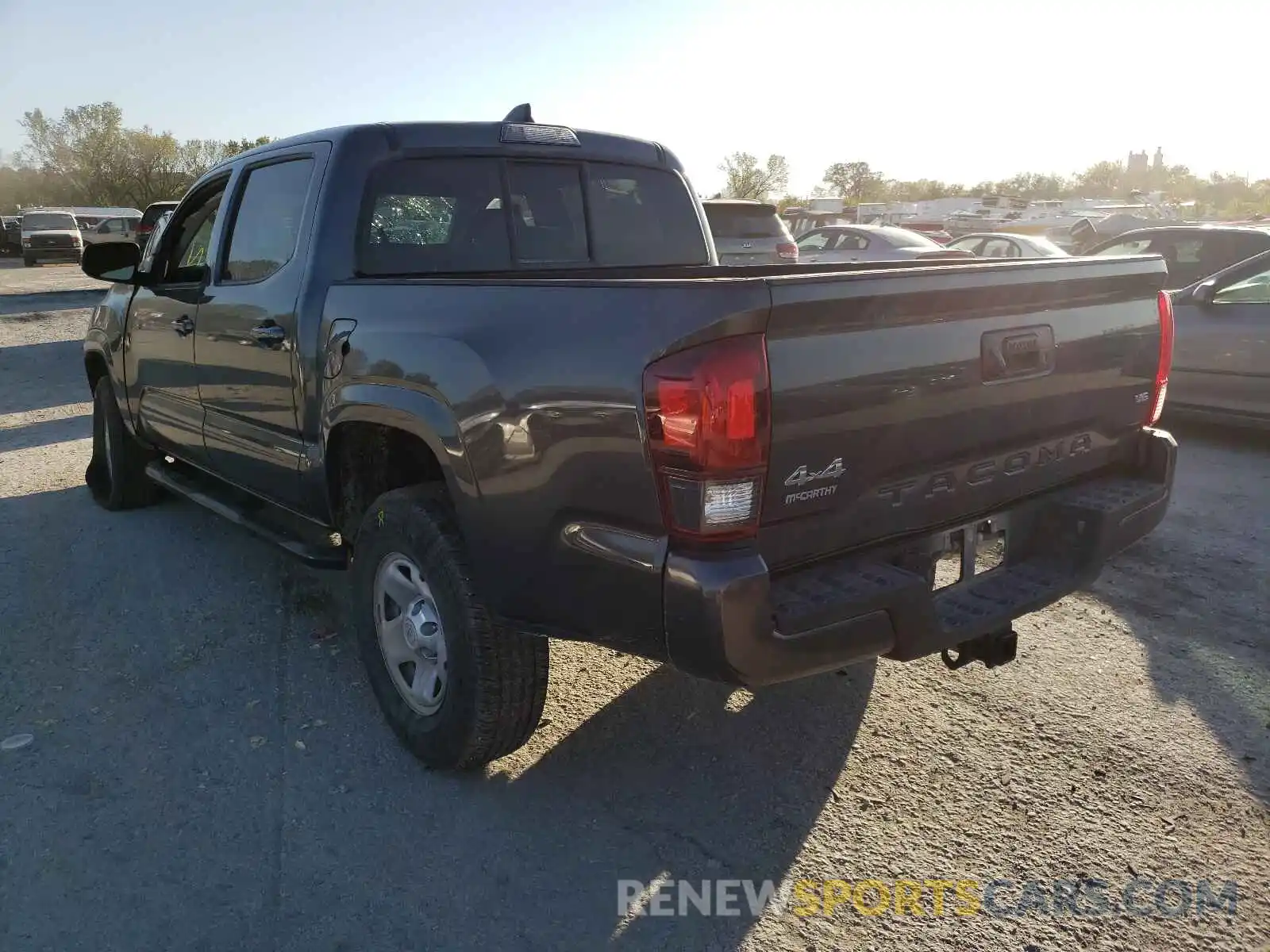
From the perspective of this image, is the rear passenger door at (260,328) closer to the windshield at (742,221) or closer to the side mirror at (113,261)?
the side mirror at (113,261)

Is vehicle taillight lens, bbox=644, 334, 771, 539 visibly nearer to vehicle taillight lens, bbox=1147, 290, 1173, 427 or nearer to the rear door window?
vehicle taillight lens, bbox=1147, 290, 1173, 427

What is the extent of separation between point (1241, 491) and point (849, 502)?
4.91 metres

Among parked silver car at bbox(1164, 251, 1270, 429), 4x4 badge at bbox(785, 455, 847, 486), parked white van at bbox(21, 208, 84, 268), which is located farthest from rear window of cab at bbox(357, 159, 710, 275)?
parked white van at bbox(21, 208, 84, 268)

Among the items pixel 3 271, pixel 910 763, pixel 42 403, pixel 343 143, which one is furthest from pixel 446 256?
pixel 3 271

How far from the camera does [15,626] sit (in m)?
4.33

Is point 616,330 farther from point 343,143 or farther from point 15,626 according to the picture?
point 15,626

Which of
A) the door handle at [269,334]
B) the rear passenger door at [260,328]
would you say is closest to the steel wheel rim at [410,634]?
the rear passenger door at [260,328]

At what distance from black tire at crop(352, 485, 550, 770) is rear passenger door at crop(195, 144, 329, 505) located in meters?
0.86

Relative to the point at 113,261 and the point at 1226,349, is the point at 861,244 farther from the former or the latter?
the point at 113,261

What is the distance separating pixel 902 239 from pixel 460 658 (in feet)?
41.9

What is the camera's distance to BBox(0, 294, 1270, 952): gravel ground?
8.15 feet

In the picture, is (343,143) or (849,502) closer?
(849,502)

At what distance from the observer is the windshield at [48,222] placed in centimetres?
3153

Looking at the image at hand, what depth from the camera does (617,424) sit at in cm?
231
